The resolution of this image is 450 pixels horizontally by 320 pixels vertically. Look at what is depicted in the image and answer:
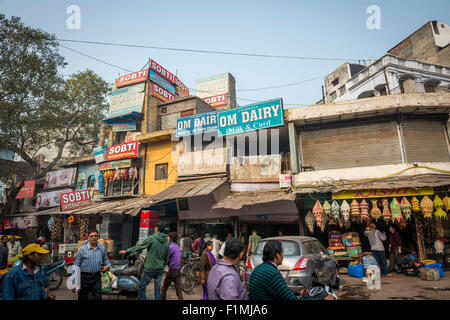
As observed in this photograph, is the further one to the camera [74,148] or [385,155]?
[74,148]

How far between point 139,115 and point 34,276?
16880 mm

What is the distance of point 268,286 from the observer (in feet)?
8.92

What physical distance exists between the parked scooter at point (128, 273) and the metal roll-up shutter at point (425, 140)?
447 inches

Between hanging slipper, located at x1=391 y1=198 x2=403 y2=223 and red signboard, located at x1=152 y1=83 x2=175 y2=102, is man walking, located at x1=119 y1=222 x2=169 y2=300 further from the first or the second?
red signboard, located at x1=152 y1=83 x2=175 y2=102

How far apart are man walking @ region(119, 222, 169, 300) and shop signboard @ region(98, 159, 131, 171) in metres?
12.3

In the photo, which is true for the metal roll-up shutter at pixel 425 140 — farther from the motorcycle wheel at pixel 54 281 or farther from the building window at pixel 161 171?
the motorcycle wheel at pixel 54 281

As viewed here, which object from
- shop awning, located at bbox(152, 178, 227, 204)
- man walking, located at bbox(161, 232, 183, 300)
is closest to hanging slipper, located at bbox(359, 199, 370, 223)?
shop awning, located at bbox(152, 178, 227, 204)

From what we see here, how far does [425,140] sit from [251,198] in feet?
25.9

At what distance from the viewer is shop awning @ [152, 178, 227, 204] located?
11875 millimetres

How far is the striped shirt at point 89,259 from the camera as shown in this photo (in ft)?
16.3

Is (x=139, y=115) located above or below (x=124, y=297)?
above
